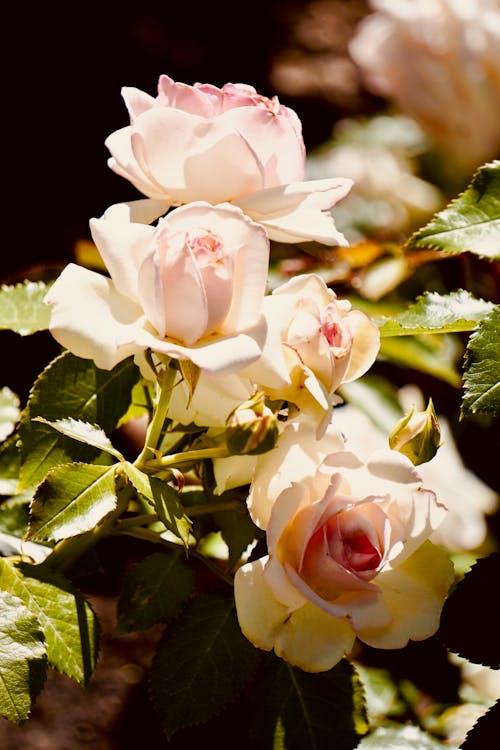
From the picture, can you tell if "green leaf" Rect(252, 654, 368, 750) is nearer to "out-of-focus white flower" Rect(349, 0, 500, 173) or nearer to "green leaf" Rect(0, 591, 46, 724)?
"green leaf" Rect(0, 591, 46, 724)

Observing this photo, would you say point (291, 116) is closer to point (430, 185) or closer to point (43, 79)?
point (430, 185)

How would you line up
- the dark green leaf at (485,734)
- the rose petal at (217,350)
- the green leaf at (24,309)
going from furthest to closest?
1. the green leaf at (24,309)
2. the dark green leaf at (485,734)
3. the rose petal at (217,350)

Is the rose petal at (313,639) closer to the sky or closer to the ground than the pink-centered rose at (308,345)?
closer to the ground

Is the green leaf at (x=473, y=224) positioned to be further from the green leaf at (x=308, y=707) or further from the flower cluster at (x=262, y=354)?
the green leaf at (x=308, y=707)

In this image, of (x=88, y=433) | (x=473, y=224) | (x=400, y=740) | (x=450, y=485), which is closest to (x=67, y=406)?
(x=88, y=433)

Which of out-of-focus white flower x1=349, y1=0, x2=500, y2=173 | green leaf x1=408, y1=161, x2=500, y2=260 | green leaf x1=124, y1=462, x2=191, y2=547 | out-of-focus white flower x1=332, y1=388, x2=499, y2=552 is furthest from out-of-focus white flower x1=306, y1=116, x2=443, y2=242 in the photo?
green leaf x1=124, y1=462, x2=191, y2=547

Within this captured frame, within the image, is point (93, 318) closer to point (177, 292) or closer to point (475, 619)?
point (177, 292)

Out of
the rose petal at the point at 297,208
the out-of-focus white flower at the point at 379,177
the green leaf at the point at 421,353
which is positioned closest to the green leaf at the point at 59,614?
the rose petal at the point at 297,208
